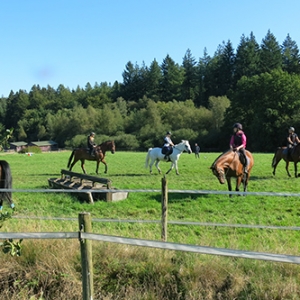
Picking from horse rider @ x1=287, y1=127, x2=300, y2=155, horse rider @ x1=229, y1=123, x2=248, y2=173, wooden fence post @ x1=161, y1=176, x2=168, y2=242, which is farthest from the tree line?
wooden fence post @ x1=161, y1=176, x2=168, y2=242

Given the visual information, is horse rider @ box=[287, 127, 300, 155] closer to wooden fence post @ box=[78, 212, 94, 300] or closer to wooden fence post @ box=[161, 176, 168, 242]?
wooden fence post @ box=[161, 176, 168, 242]

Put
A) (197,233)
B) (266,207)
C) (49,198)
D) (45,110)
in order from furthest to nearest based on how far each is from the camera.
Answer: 1. (45,110)
2. (49,198)
3. (266,207)
4. (197,233)

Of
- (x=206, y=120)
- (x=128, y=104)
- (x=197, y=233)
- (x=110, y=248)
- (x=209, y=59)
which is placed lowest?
(x=197, y=233)

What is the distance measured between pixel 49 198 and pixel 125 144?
215 ft

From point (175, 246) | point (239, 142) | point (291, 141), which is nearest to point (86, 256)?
point (175, 246)

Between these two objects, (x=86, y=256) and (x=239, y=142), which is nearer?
(x=86, y=256)

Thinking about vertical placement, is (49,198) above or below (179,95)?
below

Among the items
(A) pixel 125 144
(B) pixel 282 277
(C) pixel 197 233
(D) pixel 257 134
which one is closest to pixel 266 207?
(C) pixel 197 233

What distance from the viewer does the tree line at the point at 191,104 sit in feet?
196

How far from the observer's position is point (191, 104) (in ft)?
294

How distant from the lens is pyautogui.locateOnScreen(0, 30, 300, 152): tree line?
59719mm

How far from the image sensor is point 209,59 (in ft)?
378

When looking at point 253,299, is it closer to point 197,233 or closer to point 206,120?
point 197,233

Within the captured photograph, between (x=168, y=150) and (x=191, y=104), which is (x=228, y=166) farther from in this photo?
(x=191, y=104)
